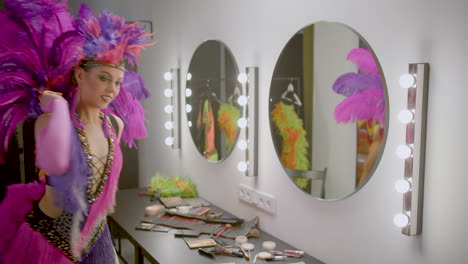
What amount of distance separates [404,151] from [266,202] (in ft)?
2.87

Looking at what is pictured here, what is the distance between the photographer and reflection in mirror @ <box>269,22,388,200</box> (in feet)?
4.78

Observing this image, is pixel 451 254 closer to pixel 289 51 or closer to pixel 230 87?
pixel 289 51

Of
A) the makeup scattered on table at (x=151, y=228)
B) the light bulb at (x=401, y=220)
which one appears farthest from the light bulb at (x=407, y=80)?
the makeup scattered on table at (x=151, y=228)

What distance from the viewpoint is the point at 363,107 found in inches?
58.3

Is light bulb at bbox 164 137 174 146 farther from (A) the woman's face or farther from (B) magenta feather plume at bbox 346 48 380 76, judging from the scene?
(B) magenta feather plume at bbox 346 48 380 76

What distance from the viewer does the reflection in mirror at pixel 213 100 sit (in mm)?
2287

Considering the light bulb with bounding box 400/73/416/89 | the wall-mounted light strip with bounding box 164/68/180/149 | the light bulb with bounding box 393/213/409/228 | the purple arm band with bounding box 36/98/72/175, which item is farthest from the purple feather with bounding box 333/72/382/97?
the wall-mounted light strip with bounding box 164/68/180/149

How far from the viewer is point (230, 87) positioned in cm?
229

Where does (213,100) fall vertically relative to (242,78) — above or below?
below

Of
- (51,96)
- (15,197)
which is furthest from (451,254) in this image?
(15,197)

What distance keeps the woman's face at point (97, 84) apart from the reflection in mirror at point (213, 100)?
88 centimetres

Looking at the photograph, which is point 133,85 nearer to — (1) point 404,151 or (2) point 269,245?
(2) point 269,245

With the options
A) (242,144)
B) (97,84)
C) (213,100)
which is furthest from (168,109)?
(97,84)

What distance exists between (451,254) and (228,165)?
1.36 meters
